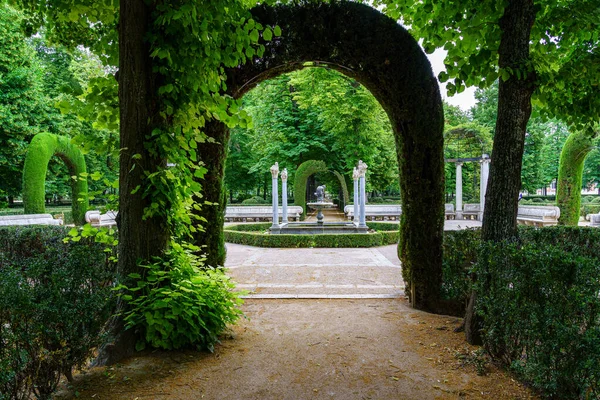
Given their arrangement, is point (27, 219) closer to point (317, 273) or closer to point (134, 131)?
point (317, 273)

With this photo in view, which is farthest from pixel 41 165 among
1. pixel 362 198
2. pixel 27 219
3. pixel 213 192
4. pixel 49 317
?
pixel 49 317

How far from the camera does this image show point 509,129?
12.4 ft

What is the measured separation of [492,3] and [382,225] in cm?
1330

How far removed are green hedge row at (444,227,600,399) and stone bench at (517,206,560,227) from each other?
594 inches

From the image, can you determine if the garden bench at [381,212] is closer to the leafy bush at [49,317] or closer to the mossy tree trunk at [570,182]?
the mossy tree trunk at [570,182]

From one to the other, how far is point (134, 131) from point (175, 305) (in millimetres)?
1757

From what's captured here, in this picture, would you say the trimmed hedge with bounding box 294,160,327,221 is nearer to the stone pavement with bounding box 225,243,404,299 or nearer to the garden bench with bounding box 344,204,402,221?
the garden bench with bounding box 344,204,402,221

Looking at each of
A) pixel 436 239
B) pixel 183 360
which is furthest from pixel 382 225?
pixel 183 360

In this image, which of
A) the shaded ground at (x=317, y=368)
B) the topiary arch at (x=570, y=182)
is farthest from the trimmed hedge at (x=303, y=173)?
the shaded ground at (x=317, y=368)

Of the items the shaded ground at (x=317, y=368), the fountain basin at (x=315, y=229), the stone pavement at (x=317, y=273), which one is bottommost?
the stone pavement at (x=317, y=273)

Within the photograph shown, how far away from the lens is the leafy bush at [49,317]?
223 centimetres

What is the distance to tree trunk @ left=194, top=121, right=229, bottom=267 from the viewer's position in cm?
491

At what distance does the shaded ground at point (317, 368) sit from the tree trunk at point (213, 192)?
47.1 inches

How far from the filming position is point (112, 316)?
3.31 meters
